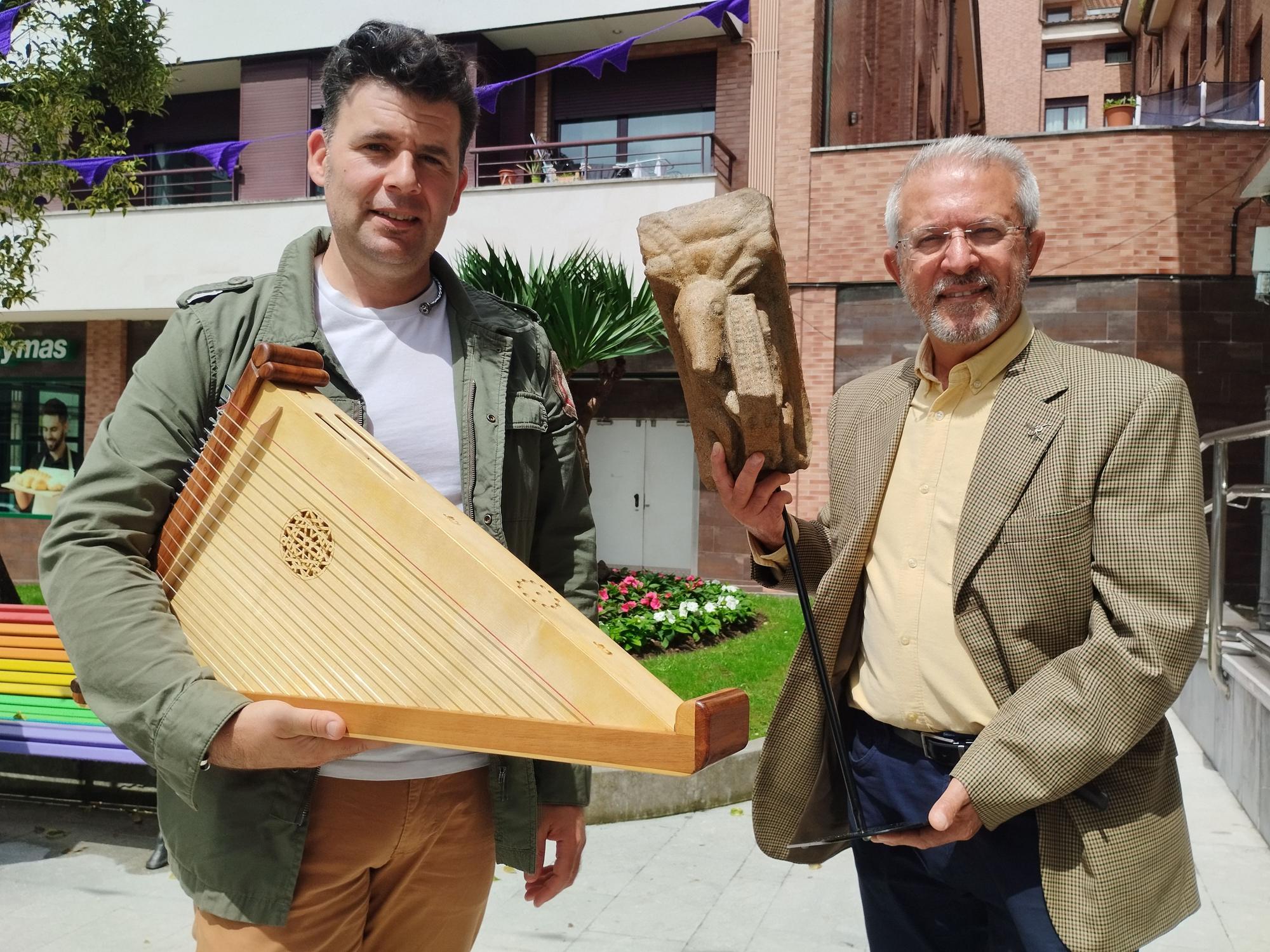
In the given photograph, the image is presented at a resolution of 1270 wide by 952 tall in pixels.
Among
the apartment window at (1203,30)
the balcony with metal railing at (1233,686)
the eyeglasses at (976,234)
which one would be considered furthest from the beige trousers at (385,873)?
the apartment window at (1203,30)

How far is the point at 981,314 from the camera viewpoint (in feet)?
6.79

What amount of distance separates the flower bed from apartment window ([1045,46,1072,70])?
33.9 m

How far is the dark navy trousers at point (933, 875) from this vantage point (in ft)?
6.31

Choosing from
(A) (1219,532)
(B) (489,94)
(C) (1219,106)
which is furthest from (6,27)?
(C) (1219,106)

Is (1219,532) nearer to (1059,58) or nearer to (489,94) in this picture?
(489,94)

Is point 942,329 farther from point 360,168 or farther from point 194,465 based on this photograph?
point 194,465

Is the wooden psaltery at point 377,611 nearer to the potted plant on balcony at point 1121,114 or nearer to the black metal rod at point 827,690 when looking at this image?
the black metal rod at point 827,690

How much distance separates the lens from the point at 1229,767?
215 inches

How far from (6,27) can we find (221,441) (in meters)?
8.37

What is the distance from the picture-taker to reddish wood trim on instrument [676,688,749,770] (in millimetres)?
1346

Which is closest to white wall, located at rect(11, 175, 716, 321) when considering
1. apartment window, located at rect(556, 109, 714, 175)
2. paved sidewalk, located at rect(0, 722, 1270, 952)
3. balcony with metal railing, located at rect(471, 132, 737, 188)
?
balcony with metal railing, located at rect(471, 132, 737, 188)

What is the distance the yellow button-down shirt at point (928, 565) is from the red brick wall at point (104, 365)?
16537 mm

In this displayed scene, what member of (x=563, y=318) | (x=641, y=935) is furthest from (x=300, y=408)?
(x=563, y=318)

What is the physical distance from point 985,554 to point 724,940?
8.23 feet
